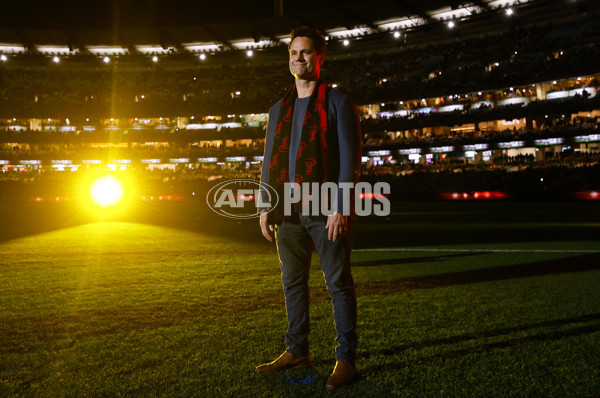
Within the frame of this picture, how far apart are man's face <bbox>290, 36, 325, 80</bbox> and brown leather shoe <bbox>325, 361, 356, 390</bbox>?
6.36 feet

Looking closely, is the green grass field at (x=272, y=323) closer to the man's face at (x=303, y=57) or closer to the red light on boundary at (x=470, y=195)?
the man's face at (x=303, y=57)

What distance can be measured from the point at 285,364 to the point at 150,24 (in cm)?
7158

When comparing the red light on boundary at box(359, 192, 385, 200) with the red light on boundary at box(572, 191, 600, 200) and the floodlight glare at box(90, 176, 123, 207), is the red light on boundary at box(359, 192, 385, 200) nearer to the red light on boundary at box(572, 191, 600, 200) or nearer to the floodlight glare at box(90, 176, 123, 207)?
the red light on boundary at box(572, 191, 600, 200)

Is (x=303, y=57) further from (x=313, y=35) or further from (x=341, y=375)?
(x=341, y=375)

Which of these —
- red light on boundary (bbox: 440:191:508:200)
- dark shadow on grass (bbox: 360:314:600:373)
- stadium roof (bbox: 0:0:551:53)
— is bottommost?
dark shadow on grass (bbox: 360:314:600:373)

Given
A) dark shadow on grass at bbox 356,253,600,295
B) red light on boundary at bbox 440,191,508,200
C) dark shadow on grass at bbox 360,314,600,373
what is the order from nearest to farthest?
dark shadow on grass at bbox 360,314,600,373
dark shadow on grass at bbox 356,253,600,295
red light on boundary at bbox 440,191,508,200

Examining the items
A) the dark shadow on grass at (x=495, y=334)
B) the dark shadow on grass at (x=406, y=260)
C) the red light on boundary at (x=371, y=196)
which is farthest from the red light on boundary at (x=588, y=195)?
the dark shadow on grass at (x=495, y=334)

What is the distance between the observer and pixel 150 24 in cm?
6819

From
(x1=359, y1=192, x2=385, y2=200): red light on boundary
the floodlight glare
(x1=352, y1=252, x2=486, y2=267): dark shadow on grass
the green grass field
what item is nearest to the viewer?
→ the green grass field

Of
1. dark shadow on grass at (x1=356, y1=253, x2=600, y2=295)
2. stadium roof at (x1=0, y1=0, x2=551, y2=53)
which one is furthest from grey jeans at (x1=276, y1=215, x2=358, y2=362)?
stadium roof at (x1=0, y1=0, x2=551, y2=53)

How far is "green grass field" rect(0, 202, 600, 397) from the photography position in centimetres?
338

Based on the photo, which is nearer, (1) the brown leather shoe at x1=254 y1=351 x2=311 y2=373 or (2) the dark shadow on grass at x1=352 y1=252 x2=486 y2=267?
(1) the brown leather shoe at x1=254 y1=351 x2=311 y2=373

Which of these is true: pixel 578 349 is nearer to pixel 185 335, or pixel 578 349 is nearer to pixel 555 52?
pixel 185 335

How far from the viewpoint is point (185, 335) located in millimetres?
4477
